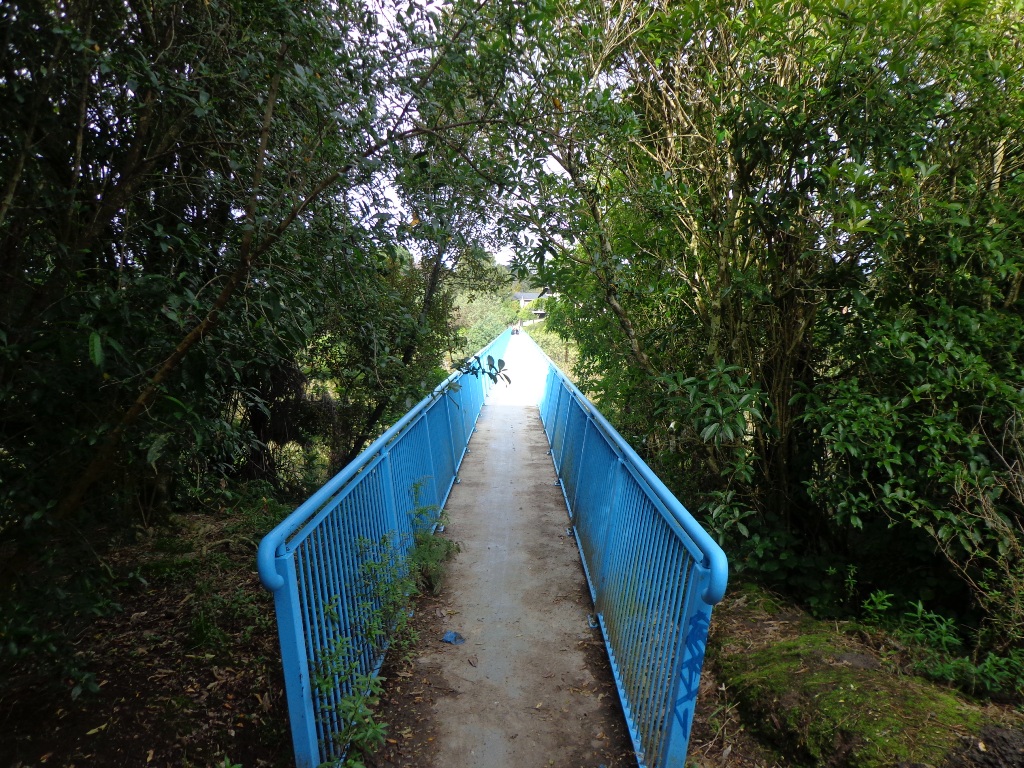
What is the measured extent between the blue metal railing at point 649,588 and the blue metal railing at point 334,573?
1356mm

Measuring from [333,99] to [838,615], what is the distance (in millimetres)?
4572

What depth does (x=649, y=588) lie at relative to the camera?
2.81 metres

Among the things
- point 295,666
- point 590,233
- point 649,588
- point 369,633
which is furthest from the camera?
point 590,233

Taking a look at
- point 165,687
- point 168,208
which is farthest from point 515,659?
point 168,208

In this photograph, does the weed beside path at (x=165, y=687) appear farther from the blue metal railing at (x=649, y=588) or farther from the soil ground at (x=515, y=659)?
the blue metal railing at (x=649, y=588)

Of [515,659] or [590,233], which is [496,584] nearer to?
[515,659]

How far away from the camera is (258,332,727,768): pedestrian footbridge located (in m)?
2.19

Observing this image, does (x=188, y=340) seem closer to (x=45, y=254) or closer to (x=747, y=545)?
(x=45, y=254)

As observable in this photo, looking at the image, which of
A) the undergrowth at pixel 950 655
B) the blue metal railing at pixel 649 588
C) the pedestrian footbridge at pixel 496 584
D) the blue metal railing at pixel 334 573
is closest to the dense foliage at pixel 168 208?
the blue metal railing at pixel 334 573

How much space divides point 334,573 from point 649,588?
154 centimetres

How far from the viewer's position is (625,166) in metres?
4.83

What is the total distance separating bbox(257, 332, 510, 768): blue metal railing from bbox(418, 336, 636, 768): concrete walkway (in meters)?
0.58

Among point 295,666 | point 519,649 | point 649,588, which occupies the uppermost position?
point 295,666

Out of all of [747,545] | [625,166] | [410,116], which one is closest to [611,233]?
[625,166]
